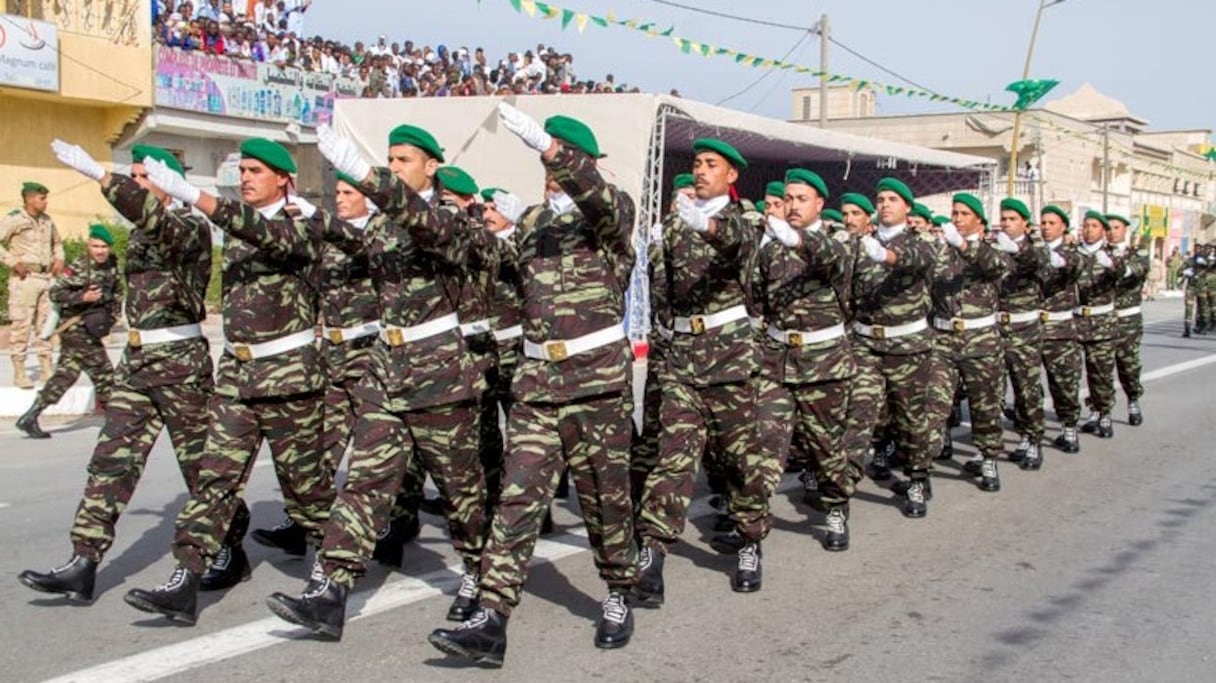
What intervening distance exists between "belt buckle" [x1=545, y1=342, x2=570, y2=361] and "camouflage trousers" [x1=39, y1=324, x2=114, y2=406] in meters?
5.60

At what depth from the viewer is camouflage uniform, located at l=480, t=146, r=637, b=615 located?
474cm

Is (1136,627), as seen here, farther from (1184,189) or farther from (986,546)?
(1184,189)

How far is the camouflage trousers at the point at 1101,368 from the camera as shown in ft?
34.3

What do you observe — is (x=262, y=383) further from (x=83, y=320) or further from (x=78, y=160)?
(x=83, y=320)

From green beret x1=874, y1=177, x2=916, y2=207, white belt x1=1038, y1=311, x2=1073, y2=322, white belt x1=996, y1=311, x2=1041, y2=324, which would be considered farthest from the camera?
white belt x1=1038, y1=311, x2=1073, y2=322

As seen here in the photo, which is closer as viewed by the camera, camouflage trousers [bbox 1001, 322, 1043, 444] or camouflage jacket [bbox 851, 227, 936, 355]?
camouflage jacket [bbox 851, 227, 936, 355]

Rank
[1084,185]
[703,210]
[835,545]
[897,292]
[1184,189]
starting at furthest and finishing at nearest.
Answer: [1184,189] < [1084,185] < [897,292] < [835,545] < [703,210]

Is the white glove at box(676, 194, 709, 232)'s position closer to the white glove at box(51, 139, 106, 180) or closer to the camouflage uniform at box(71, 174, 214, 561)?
the camouflage uniform at box(71, 174, 214, 561)

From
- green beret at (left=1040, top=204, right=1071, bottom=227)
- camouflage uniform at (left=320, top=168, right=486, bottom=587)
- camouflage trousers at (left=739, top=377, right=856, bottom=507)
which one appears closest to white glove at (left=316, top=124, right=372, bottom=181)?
camouflage uniform at (left=320, top=168, right=486, bottom=587)

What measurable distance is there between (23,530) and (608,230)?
409cm

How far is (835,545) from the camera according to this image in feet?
21.4

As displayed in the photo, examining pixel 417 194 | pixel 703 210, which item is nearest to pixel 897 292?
pixel 703 210

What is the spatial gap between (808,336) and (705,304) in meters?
1.14

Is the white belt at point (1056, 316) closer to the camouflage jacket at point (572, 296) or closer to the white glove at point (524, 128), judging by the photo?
the camouflage jacket at point (572, 296)
